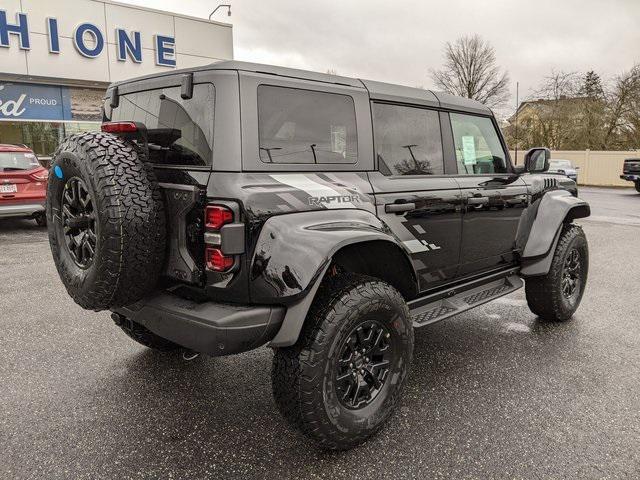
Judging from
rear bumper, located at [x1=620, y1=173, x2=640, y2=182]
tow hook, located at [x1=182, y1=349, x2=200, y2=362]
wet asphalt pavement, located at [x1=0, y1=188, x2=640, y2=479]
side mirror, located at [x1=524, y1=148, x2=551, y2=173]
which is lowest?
wet asphalt pavement, located at [x1=0, y1=188, x2=640, y2=479]

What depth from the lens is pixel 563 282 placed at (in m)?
4.12

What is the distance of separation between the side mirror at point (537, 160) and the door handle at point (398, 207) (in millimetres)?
1474

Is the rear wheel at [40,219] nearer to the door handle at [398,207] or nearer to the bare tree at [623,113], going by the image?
the door handle at [398,207]

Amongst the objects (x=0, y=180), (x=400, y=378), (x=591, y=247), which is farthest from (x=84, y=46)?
(x=400, y=378)

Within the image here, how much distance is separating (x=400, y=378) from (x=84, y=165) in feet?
6.27

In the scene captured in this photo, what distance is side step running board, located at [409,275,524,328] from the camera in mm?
2994

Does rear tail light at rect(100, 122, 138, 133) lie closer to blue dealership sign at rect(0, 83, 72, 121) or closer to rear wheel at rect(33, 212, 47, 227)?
rear wheel at rect(33, 212, 47, 227)

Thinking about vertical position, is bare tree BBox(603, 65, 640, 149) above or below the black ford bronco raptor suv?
above

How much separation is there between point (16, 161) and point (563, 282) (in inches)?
343

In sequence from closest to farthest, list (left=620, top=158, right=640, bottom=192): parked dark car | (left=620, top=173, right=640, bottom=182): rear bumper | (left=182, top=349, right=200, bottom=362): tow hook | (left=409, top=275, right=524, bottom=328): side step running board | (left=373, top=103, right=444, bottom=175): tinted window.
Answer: (left=373, top=103, right=444, bottom=175): tinted window < (left=409, top=275, right=524, bottom=328): side step running board < (left=182, top=349, right=200, bottom=362): tow hook < (left=620, top=173, right=640, bottom=182): rear bumper < (left=620, top=158, right=640, bottom=192): parked dark car

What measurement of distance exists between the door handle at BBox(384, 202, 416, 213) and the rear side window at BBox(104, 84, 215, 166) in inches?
41.0

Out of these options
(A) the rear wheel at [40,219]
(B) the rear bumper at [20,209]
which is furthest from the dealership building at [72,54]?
(B) the rear bumper at [20,209]

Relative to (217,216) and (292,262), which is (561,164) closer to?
(292,262)

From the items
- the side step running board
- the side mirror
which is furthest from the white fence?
the side step running board
